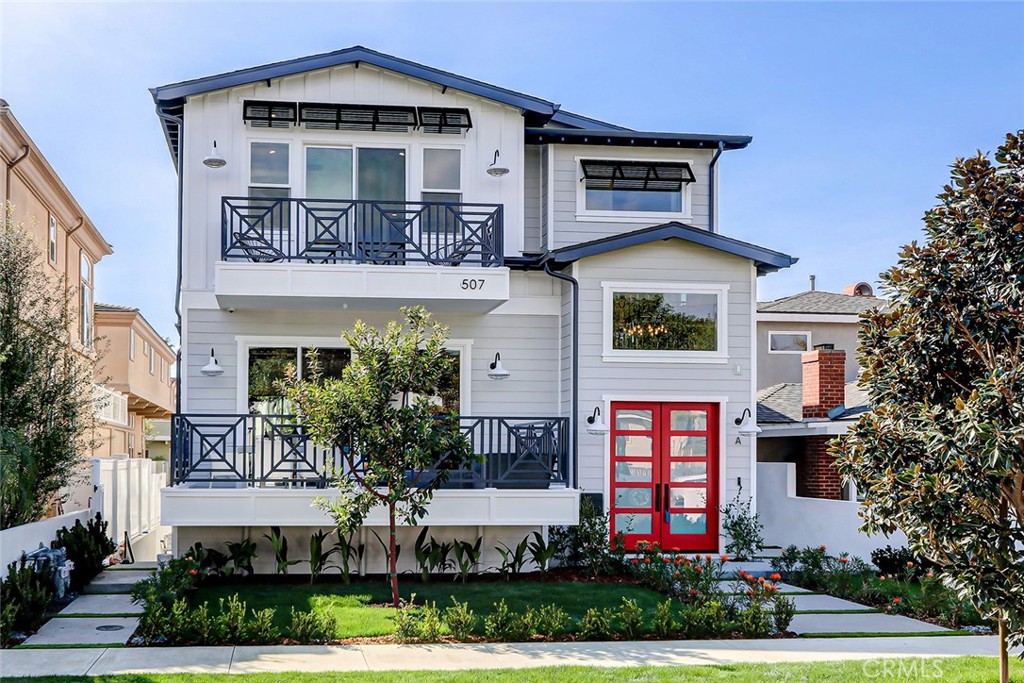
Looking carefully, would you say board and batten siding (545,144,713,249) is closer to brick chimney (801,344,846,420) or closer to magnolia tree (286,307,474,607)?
brick chimney (801,344,846,420)

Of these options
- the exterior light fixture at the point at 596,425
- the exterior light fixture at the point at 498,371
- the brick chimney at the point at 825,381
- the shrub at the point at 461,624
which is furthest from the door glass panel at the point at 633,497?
the shrub at the point at 461,624

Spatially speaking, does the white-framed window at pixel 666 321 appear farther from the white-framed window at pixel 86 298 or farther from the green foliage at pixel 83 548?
the white-framed window at pixel 86 298

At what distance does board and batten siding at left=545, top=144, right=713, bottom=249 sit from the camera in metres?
16.3

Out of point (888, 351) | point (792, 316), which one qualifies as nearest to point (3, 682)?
point (888, 351)

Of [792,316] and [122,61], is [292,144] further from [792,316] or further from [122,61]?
[792,316]

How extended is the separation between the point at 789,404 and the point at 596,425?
259 inches

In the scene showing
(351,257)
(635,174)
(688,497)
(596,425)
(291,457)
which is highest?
(635,174)

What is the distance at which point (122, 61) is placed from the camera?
48.0ft

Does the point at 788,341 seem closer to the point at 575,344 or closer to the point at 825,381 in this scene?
the point at 825,381

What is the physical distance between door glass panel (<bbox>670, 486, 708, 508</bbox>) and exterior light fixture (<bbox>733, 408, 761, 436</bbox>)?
110 cm

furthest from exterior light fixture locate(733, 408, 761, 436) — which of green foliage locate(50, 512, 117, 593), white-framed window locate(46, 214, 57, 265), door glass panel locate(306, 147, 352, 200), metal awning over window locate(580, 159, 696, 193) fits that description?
white-framed window locate(46, 214, 57, 265)

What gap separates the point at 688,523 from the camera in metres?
15.4

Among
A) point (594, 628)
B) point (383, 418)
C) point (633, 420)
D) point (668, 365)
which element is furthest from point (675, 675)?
point (668, 365)

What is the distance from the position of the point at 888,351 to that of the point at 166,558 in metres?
10.3
